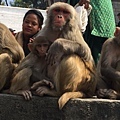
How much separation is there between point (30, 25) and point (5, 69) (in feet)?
4.84

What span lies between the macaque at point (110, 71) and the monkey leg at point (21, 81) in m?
0.89

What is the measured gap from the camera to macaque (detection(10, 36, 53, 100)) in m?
5.39

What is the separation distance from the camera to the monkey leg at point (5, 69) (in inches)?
223

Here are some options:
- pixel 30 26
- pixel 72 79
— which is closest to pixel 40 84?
pixel 72 79

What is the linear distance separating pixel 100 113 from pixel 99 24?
245cm

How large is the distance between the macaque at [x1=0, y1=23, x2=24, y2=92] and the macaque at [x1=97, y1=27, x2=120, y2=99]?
1.16 metres

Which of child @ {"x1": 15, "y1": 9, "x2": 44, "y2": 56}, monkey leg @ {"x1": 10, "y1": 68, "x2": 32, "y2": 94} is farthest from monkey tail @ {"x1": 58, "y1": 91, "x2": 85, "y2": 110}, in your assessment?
child @ {"x1": 15, "y1": 9, "x2": 44, "y2": 56}

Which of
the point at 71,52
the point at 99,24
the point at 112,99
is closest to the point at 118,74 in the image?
the point at 112,99

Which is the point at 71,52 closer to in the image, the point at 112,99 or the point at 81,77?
the point at 81,77

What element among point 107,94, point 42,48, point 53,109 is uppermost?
point 42,48

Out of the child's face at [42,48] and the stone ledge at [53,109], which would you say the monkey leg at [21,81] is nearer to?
the stone ledge at [53,109]

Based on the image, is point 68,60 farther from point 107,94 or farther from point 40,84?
point 107,94

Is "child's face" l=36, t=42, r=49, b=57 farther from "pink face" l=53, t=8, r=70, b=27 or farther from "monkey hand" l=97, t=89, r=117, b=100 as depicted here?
"monkey hand" l=97, t=89, r=117, b=100

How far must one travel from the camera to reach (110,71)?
5316mm
